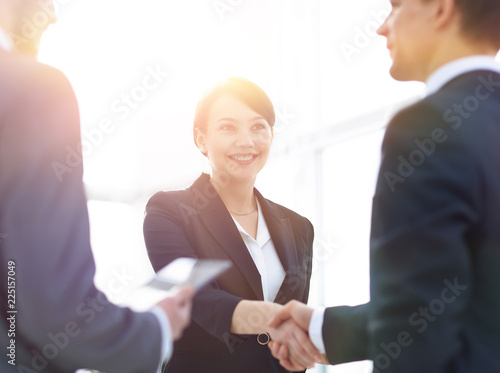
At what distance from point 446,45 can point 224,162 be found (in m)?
1.34

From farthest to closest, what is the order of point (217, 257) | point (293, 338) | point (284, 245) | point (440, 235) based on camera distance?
point (284, 245) → point (217, 257) → point (293, 338) → point (440, 235)

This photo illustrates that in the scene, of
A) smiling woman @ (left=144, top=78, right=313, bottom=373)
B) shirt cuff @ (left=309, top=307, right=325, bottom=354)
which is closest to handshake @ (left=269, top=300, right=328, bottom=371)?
smiling woman @ (left=144, top=78, right=313, bottom=373)

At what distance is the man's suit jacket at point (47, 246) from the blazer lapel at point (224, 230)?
1.04 m

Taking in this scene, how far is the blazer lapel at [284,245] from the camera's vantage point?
2.08 metres

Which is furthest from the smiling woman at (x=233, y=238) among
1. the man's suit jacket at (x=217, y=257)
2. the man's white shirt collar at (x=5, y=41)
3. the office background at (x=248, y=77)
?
the office background at (x=248, y=77)

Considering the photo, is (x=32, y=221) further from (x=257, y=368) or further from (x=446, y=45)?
(x=257, y=368)

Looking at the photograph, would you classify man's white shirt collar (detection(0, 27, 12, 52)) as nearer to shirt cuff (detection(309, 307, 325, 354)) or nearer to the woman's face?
shirt cuff (detection(309, 307, 325, 354))

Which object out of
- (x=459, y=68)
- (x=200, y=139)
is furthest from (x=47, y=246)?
(x=200, y=139)

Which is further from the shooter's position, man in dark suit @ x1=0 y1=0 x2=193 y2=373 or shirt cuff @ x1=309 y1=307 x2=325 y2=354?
shirt cuff @ x1=309 y1=307 x2=325 y2=354

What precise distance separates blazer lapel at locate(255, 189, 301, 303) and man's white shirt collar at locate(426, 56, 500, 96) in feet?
3.82

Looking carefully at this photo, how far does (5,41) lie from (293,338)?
1.25 metres

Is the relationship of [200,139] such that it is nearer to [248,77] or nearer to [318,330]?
[318,330]

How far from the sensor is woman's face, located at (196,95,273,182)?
232 cm

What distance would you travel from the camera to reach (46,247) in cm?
95
